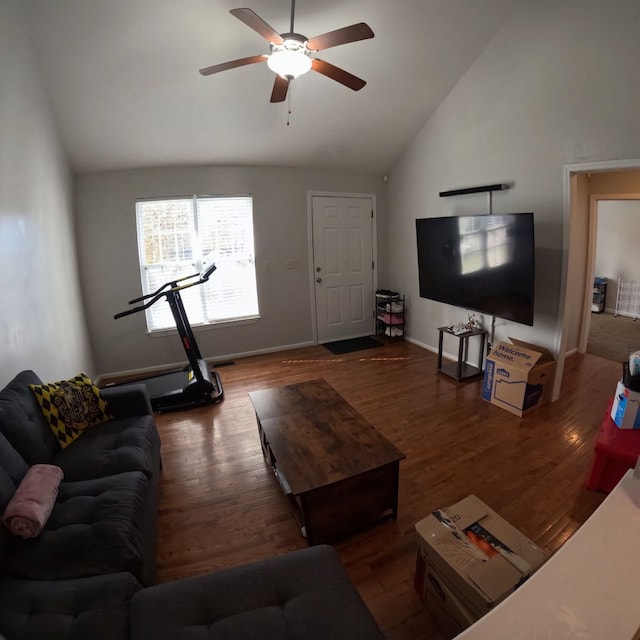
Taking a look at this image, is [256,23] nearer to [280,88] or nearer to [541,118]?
[280,88]

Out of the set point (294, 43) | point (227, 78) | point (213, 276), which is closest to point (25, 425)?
point (294, 43)

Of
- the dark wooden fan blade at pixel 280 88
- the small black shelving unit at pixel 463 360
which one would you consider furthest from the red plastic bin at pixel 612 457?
the dark wooden fan blade at pixel 280 88

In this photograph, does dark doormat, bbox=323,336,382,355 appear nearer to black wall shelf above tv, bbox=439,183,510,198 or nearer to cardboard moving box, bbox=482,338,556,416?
cardboard moving box, bbox=482,338,556,416

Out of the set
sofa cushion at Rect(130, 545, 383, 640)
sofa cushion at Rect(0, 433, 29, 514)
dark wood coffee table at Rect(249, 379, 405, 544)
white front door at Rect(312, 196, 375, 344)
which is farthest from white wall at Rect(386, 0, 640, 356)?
sofa cushion at Rect(0, 433, 29, 514)

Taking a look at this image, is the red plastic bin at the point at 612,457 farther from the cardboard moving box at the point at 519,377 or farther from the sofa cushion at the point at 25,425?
the sofa cushion at the point at 25,425

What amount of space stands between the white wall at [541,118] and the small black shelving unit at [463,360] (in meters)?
0.25

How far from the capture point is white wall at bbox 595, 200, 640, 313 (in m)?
5.82

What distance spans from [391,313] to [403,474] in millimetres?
2882

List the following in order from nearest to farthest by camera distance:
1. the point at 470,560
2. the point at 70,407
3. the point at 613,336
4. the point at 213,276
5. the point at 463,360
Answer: the point at 470,560 < the point at 70,407 < the point at 463,360 < the point at 213,276 < the point at 613,336

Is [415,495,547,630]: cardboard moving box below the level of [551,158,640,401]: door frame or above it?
below

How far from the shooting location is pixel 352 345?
4.96 m

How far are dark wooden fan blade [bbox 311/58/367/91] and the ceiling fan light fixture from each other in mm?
123

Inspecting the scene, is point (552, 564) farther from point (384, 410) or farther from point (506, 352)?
point (506, 352)

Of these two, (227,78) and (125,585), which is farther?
(227,78)
